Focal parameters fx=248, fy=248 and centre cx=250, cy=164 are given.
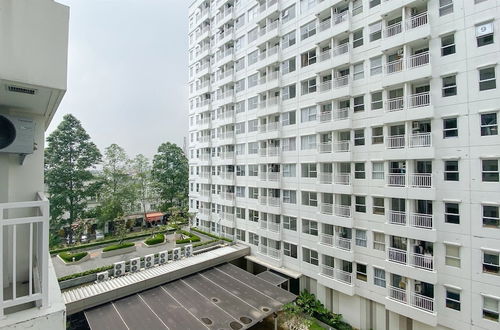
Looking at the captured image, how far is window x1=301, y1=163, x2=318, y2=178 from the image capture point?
53.6ft

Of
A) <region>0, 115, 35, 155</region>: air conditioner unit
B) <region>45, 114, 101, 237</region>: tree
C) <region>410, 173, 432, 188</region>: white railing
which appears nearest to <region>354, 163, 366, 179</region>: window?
<region>410, 173, 432, 188</region>: white railing

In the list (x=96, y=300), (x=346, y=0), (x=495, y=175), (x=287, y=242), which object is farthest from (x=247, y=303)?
(x=346, y=0)

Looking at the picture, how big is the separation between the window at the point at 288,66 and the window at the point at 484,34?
9.72m

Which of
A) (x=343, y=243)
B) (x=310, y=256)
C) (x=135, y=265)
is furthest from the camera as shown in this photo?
(x=310, y=256)

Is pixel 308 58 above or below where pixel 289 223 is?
above

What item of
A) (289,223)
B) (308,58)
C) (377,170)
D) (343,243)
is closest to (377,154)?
(377,170)

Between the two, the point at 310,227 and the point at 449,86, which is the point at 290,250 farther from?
the point at 449,86

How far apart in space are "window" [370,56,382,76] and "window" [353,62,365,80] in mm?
502

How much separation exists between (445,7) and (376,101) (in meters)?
4.71

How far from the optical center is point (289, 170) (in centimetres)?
1794

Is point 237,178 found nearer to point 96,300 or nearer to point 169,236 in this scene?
point 169,236

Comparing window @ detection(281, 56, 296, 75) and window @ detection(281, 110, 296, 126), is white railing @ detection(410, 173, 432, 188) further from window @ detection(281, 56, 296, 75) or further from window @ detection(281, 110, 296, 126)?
window @ detection(281, 56, 296, 75)

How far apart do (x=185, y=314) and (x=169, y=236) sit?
47.3 ft

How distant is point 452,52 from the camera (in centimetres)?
1097
